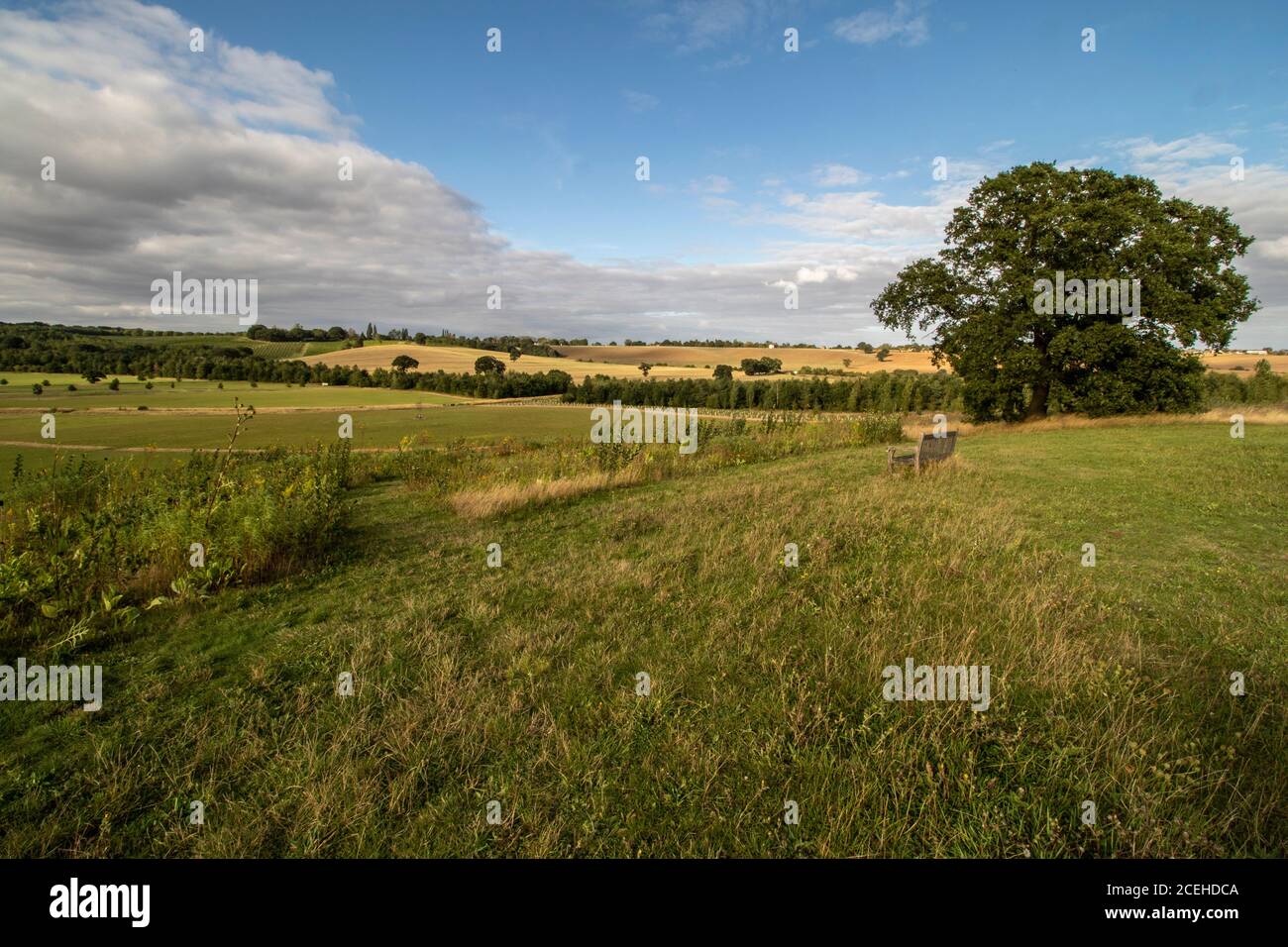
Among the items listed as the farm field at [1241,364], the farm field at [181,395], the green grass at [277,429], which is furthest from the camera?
the farm field at [1241,364]

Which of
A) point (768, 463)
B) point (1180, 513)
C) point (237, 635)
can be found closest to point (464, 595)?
point (237, 635)

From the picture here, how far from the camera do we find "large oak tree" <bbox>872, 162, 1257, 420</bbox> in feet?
69.4

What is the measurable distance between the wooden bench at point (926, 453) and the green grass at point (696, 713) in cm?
534

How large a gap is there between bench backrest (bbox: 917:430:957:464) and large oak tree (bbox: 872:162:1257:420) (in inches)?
554

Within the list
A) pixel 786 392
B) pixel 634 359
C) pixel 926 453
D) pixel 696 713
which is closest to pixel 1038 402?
pixel 926 453

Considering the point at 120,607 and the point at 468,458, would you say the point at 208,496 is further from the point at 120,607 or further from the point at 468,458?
the point at 468,458

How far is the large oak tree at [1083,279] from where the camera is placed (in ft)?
69.4

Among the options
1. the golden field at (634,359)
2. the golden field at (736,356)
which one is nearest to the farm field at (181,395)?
the golden field at (634,359)

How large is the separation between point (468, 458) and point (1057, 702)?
18.1 metres

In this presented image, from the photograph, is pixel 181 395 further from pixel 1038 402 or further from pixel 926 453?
pixel 1038 402

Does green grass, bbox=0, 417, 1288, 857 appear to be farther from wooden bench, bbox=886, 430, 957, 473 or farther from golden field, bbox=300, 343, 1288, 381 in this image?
golden field, bbox=300, 343, 1288, 381

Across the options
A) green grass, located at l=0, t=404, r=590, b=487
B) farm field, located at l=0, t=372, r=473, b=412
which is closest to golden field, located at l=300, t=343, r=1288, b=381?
farm field, located at l=0, t=372, r=473, b=412

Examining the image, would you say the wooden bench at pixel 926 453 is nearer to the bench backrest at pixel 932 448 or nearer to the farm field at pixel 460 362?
the bench backrest at pixel 932 448

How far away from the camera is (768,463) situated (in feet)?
54.3
